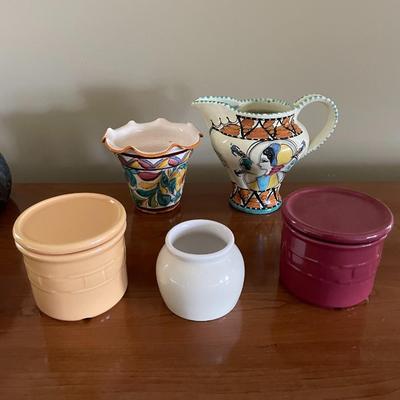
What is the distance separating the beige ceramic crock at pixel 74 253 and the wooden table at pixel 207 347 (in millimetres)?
21

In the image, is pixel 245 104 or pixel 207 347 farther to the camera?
pixel 245 104

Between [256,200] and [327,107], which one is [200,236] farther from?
[327,107]

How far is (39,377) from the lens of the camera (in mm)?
401

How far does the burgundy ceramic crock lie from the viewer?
446mm

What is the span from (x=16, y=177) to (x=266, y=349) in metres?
0.59

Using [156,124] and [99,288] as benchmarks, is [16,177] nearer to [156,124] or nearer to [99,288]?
[156,124]

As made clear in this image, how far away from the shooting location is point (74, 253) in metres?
0.43

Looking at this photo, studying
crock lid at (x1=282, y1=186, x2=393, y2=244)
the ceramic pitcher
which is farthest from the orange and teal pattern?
crock lid at (x1=282, y1=186, x2=393, y2=244)

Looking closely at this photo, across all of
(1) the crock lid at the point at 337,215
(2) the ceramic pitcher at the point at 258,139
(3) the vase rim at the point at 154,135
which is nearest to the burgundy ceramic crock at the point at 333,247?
(1) the crock lid at the point at 337,215

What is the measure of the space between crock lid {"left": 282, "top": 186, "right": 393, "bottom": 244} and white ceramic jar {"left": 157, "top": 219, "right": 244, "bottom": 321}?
0.08 meters

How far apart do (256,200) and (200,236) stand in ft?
0.56

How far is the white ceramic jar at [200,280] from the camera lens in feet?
1.44

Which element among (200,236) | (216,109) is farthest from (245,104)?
(200,236)
